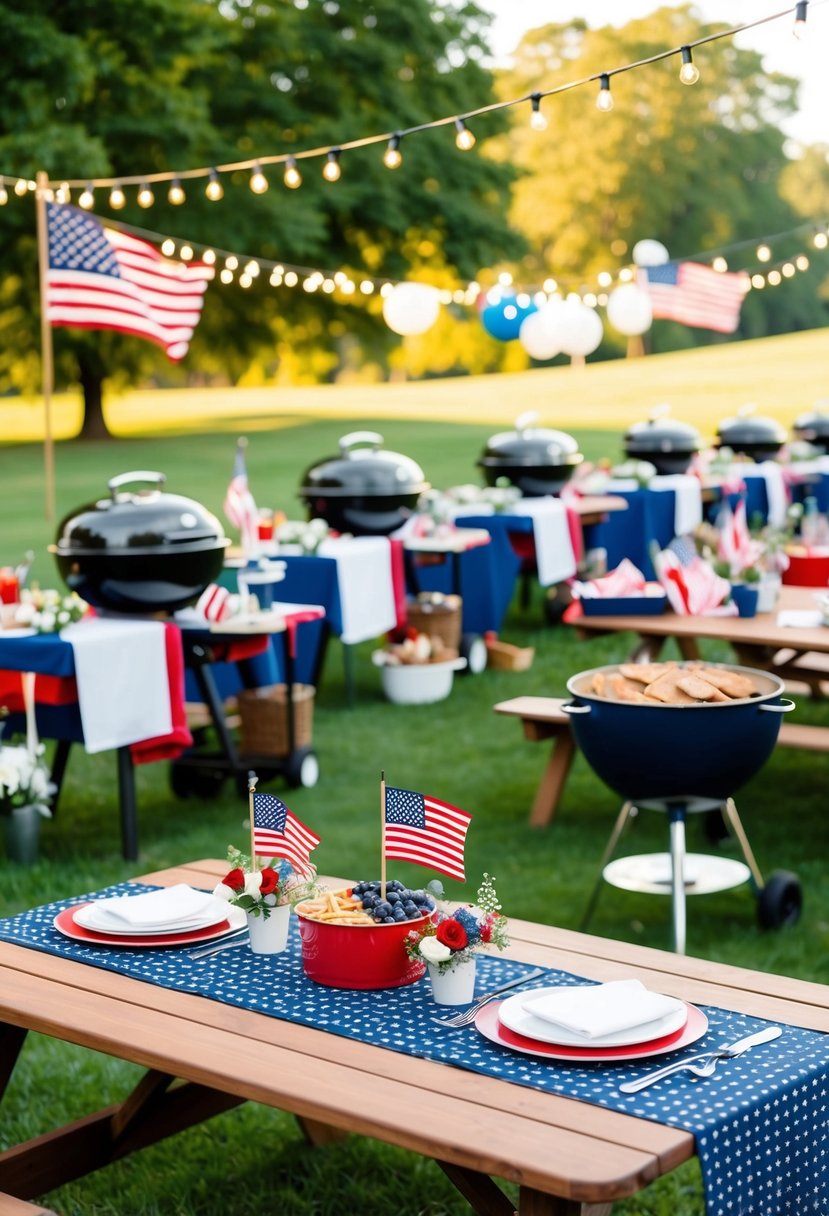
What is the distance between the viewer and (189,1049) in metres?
2.37

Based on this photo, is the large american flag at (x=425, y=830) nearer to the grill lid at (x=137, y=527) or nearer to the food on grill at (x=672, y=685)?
the food on grill at (x=672, y=685)

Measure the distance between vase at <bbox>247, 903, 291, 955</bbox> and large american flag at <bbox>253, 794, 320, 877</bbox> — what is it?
9 cm

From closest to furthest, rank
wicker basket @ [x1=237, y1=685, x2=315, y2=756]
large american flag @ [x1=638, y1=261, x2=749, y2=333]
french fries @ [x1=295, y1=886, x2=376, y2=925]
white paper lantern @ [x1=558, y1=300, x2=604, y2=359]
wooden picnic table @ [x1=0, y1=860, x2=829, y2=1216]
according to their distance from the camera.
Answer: wooden picnic table @ [x1=0, y1=860, x2=829, y2=1216] < french fries @ [x1=295, y1=886, x2=376, y2=925] < wicker basket @ [x1=237, y1=685, x2=315, y2=756] < white paper lantern @ [x1=558, y1=300, x2=604, y2=359] < large american flag @ [x1=638, y1=261, x2=749, y2=333]

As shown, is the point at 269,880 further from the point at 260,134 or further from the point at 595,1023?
the point at 260,134

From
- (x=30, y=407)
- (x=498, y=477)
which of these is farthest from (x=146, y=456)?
(x=498, y=477)

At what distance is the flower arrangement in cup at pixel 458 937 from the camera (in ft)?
8.11

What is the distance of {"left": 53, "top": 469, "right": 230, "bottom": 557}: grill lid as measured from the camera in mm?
5676

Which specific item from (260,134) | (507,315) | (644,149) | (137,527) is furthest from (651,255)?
(644,149)

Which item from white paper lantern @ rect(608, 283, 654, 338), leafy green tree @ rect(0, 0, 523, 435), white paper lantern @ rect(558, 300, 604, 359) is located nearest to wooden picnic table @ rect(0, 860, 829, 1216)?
white paper lantern @ rect(558, 300, 604, 359)

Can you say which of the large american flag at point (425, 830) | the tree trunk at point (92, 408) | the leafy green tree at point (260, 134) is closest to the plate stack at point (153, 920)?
the large american flag at point (425, 830)

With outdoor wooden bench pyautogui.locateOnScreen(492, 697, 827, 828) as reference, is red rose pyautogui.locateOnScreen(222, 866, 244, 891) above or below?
above

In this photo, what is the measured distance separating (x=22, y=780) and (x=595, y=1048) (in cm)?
377

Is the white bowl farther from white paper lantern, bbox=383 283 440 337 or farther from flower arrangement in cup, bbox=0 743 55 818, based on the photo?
white paper lantern, bbox=383 283 440 337

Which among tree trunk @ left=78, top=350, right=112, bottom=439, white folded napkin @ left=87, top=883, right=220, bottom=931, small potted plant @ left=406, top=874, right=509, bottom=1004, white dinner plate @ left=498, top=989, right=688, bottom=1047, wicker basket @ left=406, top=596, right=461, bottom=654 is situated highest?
tree trunk @ left=78, top=350, right=112, bottom=439
